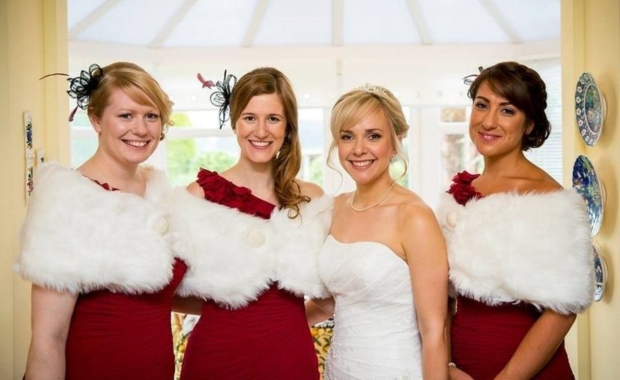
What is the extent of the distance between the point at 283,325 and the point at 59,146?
6.82 feet

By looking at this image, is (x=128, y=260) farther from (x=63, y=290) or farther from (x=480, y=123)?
(x=480, y=123)

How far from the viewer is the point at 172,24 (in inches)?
219

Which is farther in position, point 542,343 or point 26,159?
point 26,159

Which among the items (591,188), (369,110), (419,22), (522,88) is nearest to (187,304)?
(369,110)

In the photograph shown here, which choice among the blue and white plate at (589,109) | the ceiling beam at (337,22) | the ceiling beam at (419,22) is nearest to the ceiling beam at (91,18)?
the ceiling beam at (337,22)

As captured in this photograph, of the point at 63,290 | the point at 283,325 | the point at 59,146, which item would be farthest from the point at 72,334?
the point at 59,146

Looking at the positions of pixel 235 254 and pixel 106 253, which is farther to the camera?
pixel 235 254

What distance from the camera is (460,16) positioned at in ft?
18.1

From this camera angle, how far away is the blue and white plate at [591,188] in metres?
3.21

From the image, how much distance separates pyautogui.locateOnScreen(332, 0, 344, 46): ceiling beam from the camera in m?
5.39

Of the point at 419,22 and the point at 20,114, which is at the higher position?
the point at 419,22

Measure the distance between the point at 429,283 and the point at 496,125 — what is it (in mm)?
596

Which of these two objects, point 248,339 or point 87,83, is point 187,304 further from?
point 87,83

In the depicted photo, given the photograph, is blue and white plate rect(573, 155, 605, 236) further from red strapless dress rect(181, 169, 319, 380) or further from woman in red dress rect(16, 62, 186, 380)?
woman in red dress rect(16, 62, 186, 380)
